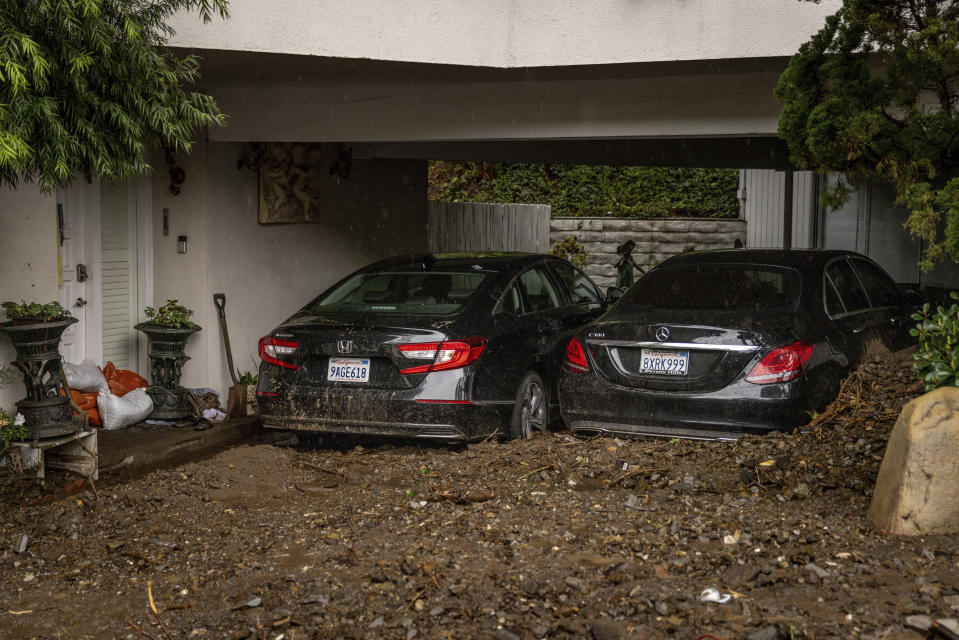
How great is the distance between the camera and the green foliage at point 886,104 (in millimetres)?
5383

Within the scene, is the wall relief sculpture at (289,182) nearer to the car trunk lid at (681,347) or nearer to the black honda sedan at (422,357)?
the black honda sedan at (422,357)

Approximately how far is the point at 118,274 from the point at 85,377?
1406 mm

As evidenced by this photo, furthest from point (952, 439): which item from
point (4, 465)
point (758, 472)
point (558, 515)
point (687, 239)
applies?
point (687, 239)

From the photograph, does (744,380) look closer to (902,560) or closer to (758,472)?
(758,472)

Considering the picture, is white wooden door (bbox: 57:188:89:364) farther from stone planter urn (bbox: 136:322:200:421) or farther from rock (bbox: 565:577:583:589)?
rock (bbox: 565:577:583:589)

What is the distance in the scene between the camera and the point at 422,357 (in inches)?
277

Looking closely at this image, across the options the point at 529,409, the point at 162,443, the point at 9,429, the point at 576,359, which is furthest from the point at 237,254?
the point at 576,359

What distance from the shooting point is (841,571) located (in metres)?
4.36

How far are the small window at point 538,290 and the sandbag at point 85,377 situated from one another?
142 inches

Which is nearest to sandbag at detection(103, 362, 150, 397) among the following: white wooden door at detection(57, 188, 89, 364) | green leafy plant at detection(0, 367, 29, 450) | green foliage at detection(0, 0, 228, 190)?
white wooden door at detection(57, 188, 89, 364)

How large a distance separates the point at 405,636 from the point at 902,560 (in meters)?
2.23

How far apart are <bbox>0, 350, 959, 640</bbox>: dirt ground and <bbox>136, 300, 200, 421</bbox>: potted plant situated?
175 centimetres

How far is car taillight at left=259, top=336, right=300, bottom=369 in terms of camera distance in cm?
741

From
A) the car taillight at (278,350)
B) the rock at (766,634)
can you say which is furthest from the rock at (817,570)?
the car taillight at (278,350)
